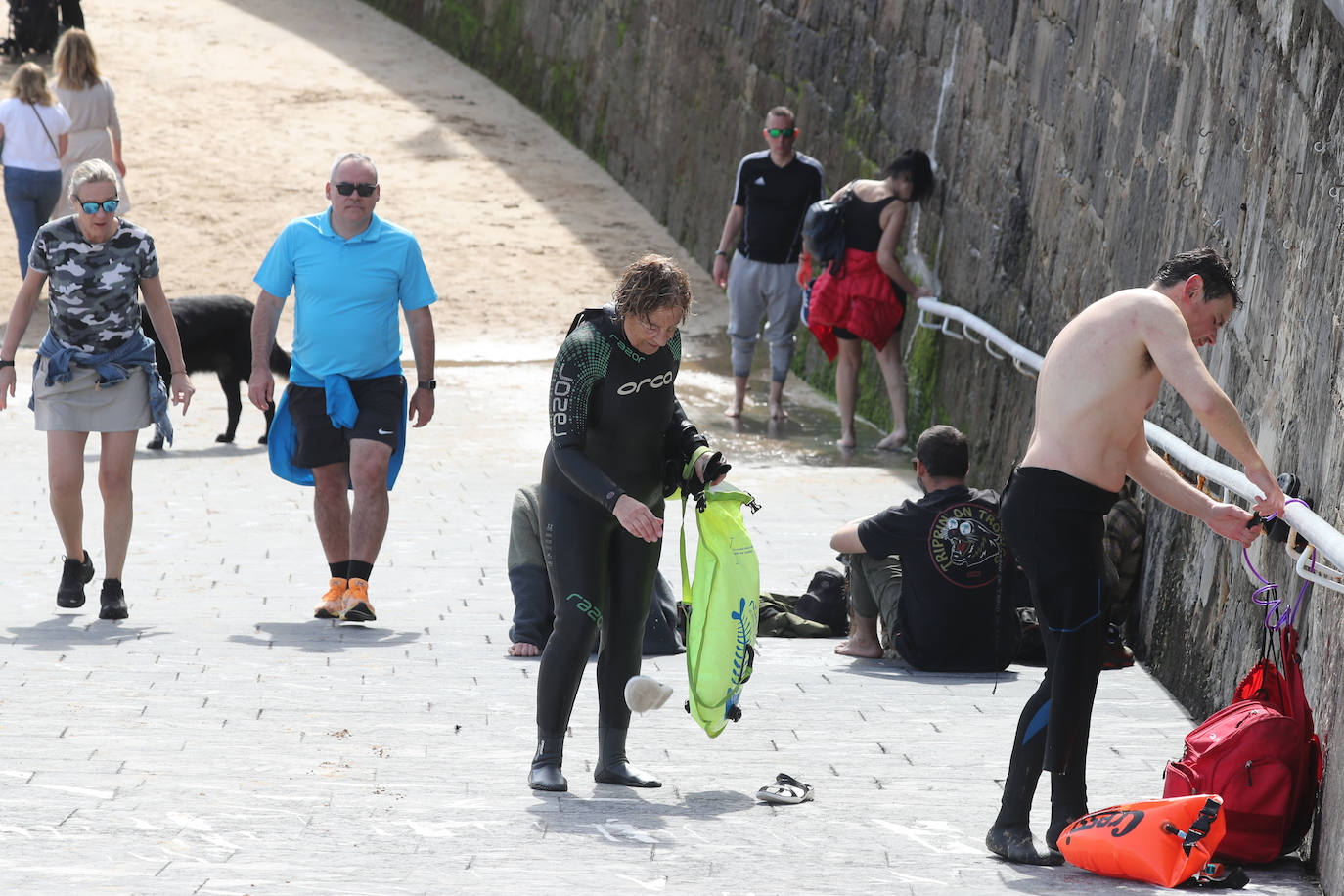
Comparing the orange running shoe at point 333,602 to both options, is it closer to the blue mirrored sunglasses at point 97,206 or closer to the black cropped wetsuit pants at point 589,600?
the blue mirrored sunglasses at point 97,206

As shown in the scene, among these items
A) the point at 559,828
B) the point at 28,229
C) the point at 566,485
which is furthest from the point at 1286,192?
the point at 28,229

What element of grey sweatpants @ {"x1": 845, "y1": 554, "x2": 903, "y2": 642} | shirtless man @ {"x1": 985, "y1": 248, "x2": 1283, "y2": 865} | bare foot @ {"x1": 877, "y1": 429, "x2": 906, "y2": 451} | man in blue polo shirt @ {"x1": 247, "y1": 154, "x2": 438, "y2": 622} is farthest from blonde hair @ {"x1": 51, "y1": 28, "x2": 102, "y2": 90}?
shirtless man @ {"x1": 985, "y1": 248, "x2": 1283, "y2": 865}

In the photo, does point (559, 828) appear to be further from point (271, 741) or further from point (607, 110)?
point (607, 110)

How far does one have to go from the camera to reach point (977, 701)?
5434 mm

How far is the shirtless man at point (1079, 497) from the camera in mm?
3977

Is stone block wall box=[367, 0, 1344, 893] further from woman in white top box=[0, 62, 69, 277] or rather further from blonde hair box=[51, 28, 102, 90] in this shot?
woman in white top box=[0, 62, 69, 277]

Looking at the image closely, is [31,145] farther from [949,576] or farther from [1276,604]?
[1276,604]

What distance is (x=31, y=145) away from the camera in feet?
39.5

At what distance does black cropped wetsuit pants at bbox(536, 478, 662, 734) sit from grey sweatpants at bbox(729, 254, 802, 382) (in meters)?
6.76

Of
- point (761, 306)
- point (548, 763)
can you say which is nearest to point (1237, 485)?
point (548, 763)

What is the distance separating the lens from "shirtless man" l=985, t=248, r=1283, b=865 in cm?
398

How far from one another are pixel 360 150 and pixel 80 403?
32.2ft

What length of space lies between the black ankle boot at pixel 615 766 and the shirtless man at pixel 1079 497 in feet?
2.97

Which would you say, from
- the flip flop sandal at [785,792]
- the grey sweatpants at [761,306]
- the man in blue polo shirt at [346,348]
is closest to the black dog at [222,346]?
the grey sweatpants at [761,306]
